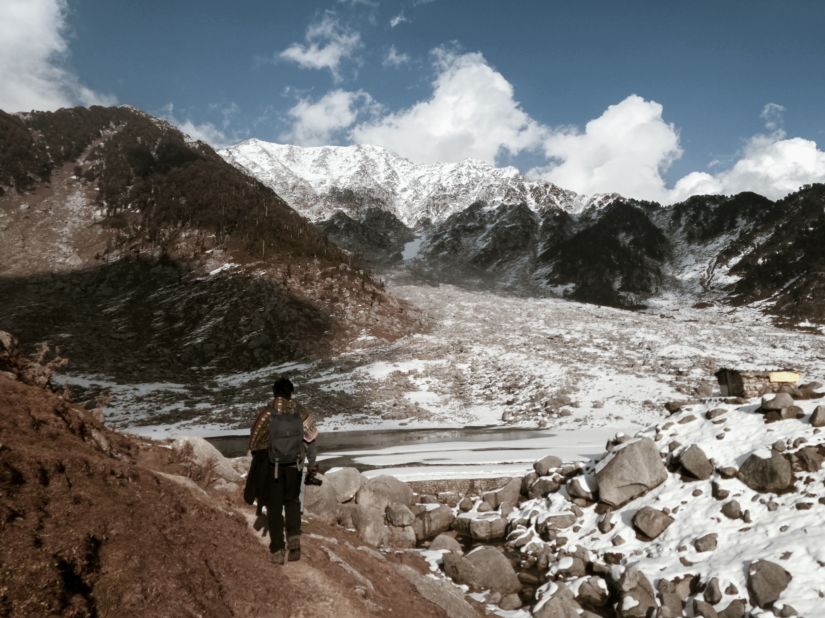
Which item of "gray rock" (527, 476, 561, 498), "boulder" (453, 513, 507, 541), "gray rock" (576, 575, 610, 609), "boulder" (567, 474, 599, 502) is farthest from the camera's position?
"gray rock" (527, 476, 561, 498)

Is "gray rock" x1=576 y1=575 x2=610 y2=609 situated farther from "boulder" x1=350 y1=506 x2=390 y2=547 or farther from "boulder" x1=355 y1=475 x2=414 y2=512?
"boulder" x1=355 y1=475 x2=414 y2=512

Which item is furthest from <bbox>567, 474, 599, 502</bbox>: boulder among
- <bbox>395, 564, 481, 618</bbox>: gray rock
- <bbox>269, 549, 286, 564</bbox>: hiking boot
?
<bbox>269, 549, 286, 564</bbox>: hiking boot

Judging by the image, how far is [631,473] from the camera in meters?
13.6

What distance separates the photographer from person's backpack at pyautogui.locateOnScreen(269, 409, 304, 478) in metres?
7.25

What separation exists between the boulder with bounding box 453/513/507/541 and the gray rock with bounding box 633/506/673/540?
4023mm

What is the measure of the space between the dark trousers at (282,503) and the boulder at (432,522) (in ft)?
26.1

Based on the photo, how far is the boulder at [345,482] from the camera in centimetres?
1469

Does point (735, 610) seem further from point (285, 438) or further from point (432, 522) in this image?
point (285, 438)

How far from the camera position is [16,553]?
4480 millimetres

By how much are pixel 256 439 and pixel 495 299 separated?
82761mm

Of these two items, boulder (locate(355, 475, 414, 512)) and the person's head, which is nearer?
the person's head

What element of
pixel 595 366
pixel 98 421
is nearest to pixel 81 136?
pixel 595 366

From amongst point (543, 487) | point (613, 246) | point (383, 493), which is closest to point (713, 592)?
point (543, 487)

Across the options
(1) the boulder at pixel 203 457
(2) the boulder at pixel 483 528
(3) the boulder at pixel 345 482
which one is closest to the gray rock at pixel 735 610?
(2) the boulder at pixel 483 528
